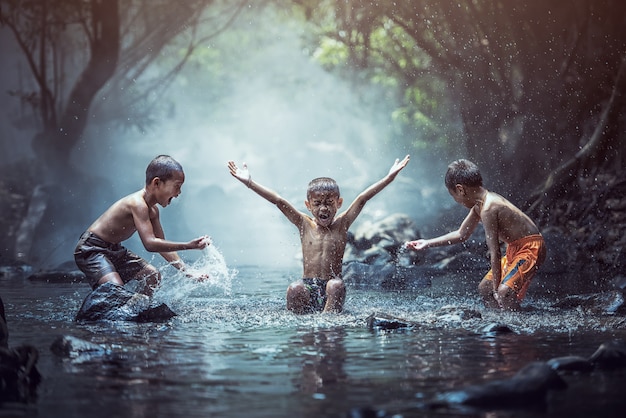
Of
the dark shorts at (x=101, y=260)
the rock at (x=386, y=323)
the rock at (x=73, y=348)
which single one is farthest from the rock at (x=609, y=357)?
the dark shorts at (x=101, y=260)

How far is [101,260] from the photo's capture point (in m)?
6.13

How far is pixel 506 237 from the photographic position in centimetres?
628

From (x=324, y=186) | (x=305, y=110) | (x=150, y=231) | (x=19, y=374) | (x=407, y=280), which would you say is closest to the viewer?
(x=19, y=374)

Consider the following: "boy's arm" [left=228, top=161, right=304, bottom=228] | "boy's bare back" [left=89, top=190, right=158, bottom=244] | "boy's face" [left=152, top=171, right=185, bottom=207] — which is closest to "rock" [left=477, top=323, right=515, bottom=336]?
"boy's arm" [left=228, top=161, right=304, bottom=228]

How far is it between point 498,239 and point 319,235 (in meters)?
1.23

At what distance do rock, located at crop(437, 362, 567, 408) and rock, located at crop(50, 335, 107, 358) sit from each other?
1773mm

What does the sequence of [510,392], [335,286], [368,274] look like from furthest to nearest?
[368,274], [335,286], [510,392]

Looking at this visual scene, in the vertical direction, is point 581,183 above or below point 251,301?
above

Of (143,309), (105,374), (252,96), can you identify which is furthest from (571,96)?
(252,96)

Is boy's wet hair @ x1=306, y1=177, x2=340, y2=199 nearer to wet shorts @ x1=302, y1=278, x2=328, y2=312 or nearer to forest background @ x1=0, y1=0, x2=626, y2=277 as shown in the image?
wet shorts @ x1=302, y1=278, x2=328, y2=312

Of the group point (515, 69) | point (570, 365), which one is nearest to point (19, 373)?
point (570, 365)

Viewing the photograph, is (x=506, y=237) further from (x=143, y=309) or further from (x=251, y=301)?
(x=143, y=309)

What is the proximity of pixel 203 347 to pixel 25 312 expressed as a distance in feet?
7.04

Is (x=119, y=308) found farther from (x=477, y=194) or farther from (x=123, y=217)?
(x=477, y=194)
